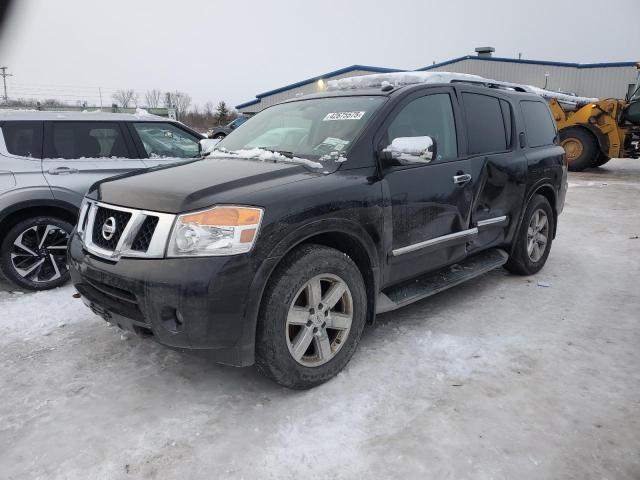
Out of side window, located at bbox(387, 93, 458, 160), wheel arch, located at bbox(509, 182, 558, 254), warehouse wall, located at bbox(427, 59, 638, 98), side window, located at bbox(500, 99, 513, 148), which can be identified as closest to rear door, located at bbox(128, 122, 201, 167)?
side window, located at bbox(387, 93, 458, 160)

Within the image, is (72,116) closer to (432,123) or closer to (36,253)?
(36,253)

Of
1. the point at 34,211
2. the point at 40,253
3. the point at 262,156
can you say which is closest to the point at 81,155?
the point at 34,211

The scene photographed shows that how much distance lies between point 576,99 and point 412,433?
15.8 meters

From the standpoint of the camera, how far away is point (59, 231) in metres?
4.71

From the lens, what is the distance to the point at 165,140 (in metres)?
5.56

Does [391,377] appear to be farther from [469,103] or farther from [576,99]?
[576,99]

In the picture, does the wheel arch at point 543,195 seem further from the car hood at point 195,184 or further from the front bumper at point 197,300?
the front bumper at point 197,300

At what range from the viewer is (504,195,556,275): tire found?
481 cm

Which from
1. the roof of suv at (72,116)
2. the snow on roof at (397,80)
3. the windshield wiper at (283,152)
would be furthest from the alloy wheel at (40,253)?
the snow on roof at (397,80)

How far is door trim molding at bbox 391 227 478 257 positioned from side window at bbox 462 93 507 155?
2.17 ft

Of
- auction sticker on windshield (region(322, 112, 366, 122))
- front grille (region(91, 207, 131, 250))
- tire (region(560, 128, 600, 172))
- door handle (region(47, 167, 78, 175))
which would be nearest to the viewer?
front grille (region(91, 207, 131, 250))

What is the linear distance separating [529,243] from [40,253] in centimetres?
482

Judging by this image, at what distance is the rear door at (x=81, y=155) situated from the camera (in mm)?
4691

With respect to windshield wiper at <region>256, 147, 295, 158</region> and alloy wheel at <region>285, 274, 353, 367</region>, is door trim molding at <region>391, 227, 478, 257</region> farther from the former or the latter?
windshield wiper at <region>256, 147, 295, 158</region>
